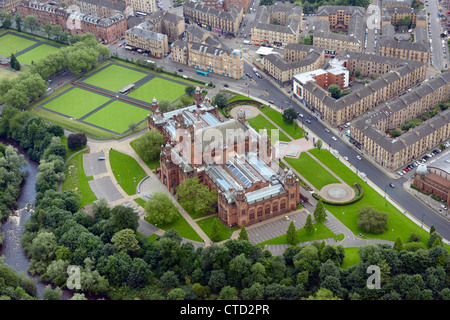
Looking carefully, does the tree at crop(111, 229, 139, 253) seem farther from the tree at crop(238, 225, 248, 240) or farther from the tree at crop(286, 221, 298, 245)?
the tree at crop(286, 221, 298, 245)

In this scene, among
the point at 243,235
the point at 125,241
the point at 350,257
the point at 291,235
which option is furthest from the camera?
the point at 291,235

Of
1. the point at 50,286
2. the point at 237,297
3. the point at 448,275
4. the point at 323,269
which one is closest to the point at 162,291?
the point at 237,297

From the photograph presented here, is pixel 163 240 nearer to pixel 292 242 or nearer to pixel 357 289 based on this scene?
pixel 292 242

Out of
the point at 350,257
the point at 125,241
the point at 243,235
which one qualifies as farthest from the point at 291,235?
the point at 125,241

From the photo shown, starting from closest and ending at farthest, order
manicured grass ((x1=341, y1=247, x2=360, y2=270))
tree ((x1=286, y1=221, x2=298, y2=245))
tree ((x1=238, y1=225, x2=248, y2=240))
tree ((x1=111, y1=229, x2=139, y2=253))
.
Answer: manicured grass ((x1=341, y1=247, x2=360, y2=270))
tree ((x1=111, y1=229, x2=139, y2=253))
tree ((x1=238, y1=225, x2=248, y2=240))
tree ((x1=286, y1=221, x2=298, y2=245))

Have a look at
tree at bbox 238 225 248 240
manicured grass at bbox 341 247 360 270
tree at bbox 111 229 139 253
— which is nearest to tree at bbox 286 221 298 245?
tree at bbox 238 225 248 240

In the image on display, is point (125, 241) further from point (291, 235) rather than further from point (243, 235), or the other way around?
point (291, 235)
